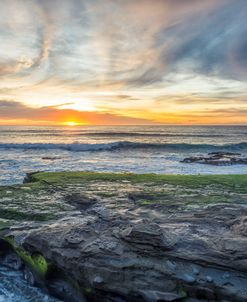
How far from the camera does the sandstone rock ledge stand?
4.38 m

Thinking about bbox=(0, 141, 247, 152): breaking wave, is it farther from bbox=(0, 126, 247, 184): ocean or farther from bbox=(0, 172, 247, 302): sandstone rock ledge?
bbox=(0, 172, 247, 302): sandstone rock ledge

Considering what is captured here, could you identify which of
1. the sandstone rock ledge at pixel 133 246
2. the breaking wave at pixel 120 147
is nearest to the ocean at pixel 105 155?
the breaking wave at pixel 120 147

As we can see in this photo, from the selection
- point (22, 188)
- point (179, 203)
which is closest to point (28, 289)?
point (179, 203)

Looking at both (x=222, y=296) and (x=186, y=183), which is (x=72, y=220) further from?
(x=186, y=183)

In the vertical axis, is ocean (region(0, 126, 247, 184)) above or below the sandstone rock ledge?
below

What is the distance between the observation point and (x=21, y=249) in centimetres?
575

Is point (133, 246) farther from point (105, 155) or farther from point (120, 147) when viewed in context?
point (120, 147)

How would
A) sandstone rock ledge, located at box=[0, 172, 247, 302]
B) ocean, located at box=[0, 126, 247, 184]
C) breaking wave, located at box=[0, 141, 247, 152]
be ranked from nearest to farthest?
sandstone rock ledge, located at box=[0, 172, 247, 302] < ocean, located at box=[0, 126, 247, 184] < breaking wave, located at box=[0, 141, 247, 152]

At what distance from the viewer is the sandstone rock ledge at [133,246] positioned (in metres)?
4.38

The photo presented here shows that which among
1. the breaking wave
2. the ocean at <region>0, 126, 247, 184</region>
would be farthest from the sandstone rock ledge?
the breaking wave

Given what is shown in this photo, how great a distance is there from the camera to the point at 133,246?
190 inches

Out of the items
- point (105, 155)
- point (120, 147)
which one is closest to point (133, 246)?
point (105, 155)

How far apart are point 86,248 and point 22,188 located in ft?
16.1

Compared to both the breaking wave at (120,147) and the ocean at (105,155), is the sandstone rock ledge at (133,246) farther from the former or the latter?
the breaking wave at (120,147)
